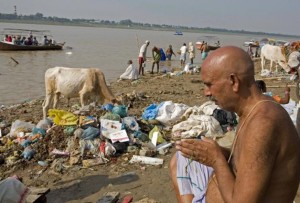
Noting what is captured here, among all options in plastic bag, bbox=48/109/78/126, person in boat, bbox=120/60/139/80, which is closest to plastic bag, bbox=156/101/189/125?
plastic bag, bbox=48/109/78/126

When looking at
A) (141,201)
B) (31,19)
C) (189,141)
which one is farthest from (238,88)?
(31,19)

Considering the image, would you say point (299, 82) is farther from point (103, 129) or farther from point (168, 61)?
point (168, 61)

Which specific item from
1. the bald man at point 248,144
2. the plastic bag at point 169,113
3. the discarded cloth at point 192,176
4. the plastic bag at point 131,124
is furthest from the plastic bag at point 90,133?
the bald man at point 248,144

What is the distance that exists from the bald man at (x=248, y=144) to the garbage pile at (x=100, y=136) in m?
3.71

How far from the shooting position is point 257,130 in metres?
1.90

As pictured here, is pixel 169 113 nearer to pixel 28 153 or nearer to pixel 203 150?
pixel 28 153

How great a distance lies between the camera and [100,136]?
21.1 feet

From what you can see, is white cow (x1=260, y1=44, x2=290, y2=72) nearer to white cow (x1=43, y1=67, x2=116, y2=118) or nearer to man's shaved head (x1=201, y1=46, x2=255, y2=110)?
white cow (x1=43, y1=67, x2=116, y2=118)

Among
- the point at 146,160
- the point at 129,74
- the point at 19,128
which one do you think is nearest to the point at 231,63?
the point at 146,160

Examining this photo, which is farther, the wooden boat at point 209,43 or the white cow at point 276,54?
the wooden boat at point 209,43

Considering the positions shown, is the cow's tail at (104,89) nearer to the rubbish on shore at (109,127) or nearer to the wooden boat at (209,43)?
the rubbish on shore at (109,127)

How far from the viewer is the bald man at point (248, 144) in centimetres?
190

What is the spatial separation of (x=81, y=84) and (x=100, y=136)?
3105 millimetres

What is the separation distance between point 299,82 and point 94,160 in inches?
131
